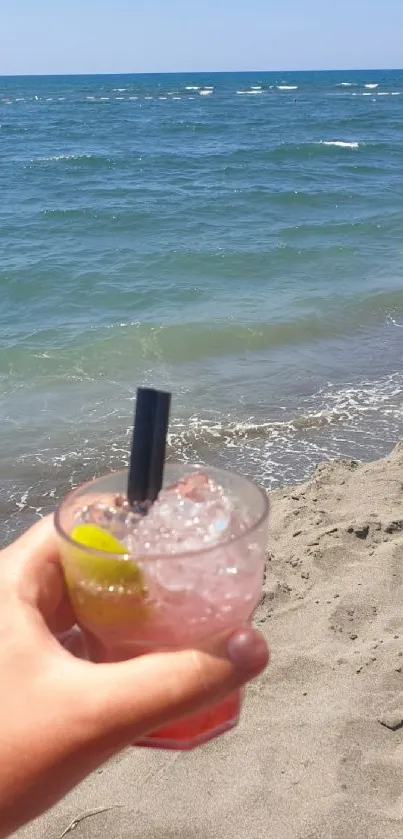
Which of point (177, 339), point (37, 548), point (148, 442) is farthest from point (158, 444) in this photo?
point (177, 339)

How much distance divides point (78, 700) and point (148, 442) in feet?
1.54

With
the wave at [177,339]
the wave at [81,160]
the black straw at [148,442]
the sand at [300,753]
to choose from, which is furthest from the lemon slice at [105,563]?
the wave at [81,160]

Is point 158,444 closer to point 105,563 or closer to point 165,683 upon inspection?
point 105,563

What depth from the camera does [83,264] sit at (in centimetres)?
1233

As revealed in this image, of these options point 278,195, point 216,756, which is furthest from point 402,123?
point 216,756

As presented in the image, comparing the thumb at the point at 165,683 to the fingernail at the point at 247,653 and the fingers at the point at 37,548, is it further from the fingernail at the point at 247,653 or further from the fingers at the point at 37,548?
the fingers at the point at 37,548

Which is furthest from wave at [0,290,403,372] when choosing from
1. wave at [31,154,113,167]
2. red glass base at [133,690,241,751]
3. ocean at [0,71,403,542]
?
wave at [31,154,113,167]

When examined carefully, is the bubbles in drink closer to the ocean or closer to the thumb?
the thumb

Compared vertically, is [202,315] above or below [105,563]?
below

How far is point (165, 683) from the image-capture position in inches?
49.8

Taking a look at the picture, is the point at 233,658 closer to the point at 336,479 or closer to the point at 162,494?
the point at 162,494

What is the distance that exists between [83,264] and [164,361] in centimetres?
458

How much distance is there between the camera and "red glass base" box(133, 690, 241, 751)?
1434 millimetres

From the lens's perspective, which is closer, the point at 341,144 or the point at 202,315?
the point at 202,315
